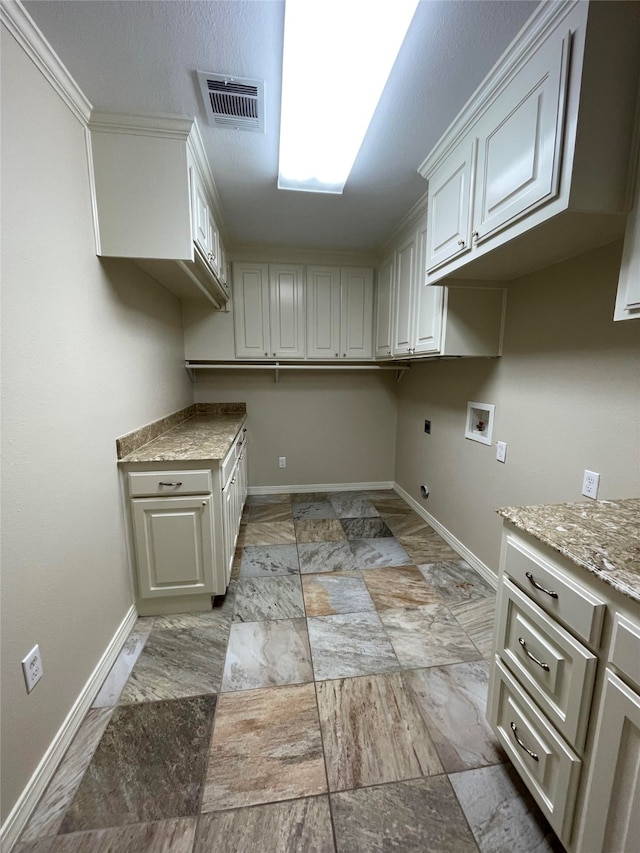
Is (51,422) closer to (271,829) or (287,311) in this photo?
(271,829)

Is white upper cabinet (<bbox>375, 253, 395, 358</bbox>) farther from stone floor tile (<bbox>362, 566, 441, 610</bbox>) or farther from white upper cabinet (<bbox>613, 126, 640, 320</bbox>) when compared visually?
white upper cabinet (<bbox>613, 126, 640, 320</bbox>)

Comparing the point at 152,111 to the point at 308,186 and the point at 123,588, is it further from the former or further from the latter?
the point at 123,588

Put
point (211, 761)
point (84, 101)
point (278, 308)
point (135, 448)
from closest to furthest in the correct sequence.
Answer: point (211, 761), point (84, 101), point (135, 448), point (278, 308)

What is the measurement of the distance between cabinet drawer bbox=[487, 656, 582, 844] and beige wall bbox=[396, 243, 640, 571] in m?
0.87

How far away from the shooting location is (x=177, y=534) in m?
1.86

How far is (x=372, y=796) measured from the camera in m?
1.10

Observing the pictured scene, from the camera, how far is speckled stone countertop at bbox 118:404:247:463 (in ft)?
5.90

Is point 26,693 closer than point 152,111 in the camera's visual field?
Yes

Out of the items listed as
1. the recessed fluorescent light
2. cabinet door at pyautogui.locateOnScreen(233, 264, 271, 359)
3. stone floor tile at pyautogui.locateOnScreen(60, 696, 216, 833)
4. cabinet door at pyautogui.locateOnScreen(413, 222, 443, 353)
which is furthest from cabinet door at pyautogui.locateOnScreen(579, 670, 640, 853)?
cabinet door at pyautogui.locateOnScreen(233, 264, 271, 359)

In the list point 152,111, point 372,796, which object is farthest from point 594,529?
point 152,111

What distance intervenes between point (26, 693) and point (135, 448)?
1132mm

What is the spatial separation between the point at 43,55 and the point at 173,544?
2.07 meters

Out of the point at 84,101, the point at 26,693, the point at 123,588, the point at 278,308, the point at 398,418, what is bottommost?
the point at 123,588

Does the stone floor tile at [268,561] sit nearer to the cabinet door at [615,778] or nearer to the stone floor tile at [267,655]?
the stone floor tile at [267,655]
